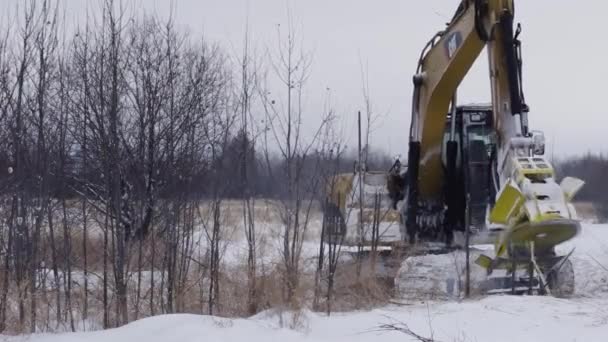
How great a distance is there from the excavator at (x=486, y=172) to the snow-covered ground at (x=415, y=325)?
0.82 meters

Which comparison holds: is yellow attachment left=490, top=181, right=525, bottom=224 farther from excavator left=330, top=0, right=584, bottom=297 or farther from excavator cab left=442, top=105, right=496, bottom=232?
excavator cab left=442, top=105, right=496, bottom=232

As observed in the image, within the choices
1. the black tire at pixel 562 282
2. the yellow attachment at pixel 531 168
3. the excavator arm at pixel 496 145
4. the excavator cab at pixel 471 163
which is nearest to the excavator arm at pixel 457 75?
the excavator arm at pixel 496 145

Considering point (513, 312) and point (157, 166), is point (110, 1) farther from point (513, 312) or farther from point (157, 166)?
point (513, 312)

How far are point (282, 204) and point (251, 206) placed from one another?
0.40 metres

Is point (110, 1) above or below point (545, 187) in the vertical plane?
above

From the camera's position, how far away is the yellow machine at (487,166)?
29.5ft

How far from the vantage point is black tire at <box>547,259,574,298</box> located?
414 inches

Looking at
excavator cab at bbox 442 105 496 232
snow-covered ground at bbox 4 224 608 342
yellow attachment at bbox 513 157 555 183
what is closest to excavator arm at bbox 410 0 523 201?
excavator cab at bbox 442 105 496 232

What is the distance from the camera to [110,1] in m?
9.21

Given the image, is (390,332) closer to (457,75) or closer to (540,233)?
(540,233)

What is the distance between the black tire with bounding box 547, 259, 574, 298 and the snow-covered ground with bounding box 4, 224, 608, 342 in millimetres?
837

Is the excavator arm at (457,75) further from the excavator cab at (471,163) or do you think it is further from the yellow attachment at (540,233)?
the yellow attachment at (540,233)

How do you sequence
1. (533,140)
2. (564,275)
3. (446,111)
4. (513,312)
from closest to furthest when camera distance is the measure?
(513,312)
(533,140)
(564,275)
(446,111)

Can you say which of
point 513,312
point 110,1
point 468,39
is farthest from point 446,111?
point 110,1
